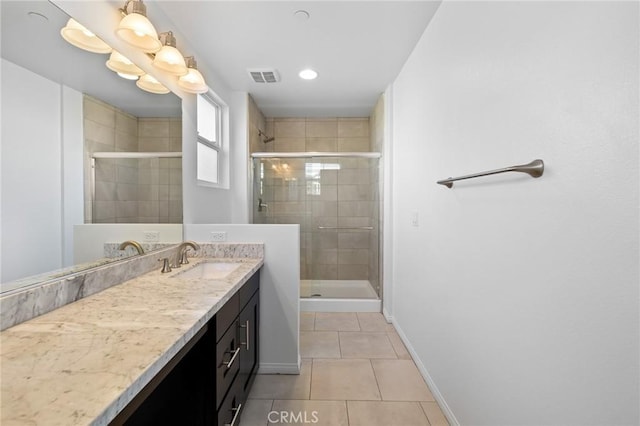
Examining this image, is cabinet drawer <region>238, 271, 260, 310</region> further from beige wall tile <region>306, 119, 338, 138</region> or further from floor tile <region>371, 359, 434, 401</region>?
beige wall tile <region>306, 119, 338, 138</region>

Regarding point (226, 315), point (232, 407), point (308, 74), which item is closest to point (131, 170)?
point (226, 315)

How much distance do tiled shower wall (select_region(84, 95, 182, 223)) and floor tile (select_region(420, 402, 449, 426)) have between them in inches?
78.9

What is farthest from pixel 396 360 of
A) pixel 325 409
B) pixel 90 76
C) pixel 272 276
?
pixel 90 76

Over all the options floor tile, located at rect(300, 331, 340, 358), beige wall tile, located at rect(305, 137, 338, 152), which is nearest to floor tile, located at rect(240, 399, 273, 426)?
floor tile, located at rect(300, 331, 340, 358)

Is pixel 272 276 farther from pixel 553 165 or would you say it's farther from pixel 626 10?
pixel 626 10

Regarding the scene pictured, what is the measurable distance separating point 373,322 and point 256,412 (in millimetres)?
1565

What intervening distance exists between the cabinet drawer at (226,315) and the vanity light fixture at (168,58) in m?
1.41

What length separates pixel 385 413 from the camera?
165 cm

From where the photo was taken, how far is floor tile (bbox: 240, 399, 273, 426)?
62.2 inches

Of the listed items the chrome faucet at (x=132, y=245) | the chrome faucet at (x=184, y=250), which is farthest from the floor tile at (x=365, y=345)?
the chrome faucet at (x=132, y=245)

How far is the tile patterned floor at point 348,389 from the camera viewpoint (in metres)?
1.61

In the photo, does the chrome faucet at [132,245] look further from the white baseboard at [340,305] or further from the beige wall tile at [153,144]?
the white baseboard at [340,305]

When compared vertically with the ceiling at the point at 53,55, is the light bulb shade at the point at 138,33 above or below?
above

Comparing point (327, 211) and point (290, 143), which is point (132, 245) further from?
point (290, 143)
